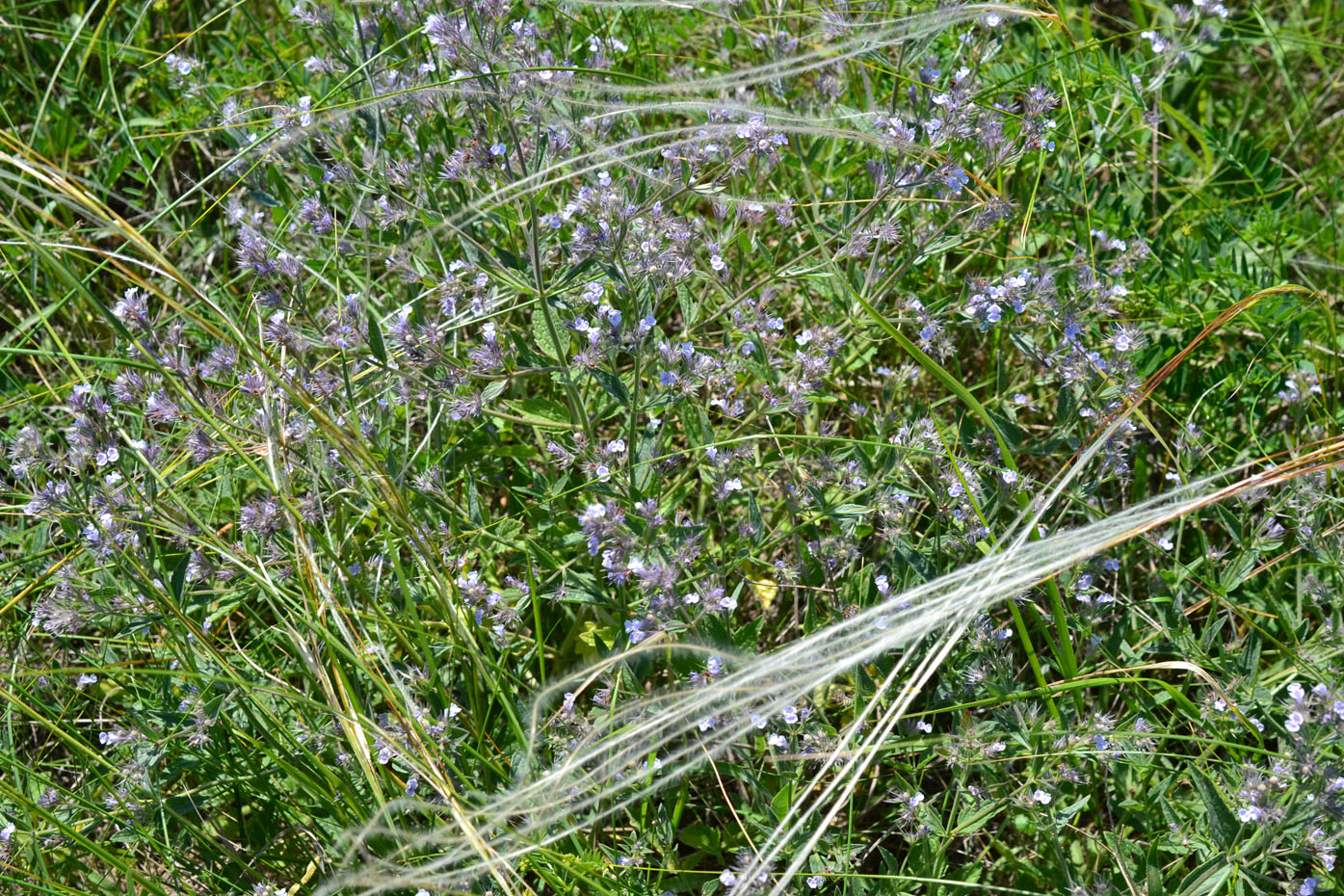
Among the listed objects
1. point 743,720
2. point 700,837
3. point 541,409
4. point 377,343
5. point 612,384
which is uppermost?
point 377,343

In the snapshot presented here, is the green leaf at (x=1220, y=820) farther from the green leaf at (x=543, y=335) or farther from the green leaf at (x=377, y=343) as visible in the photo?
the green leaf at (x=377, y=343)

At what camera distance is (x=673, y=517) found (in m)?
2.78

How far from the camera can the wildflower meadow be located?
2346mm

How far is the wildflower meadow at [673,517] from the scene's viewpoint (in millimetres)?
2346

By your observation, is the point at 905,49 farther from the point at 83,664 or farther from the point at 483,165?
the point at 83,664

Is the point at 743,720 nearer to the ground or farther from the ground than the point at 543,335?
nearer to the ground

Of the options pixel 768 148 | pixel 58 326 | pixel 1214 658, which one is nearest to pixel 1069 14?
pixel 768 148

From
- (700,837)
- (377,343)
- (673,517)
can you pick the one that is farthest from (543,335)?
(700,837)

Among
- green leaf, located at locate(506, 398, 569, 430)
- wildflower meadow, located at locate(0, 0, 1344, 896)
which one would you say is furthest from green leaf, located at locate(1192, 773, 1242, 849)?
green leaf, located at locate(506, 398, 569, 430)

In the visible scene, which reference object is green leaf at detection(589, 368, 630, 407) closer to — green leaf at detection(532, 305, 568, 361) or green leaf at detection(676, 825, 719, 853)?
green leaf at detection(532, 305, 568, 361)

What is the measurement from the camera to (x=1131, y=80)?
325cm

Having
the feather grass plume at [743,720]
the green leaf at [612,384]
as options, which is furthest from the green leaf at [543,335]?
the feather grass plume at [743,720]

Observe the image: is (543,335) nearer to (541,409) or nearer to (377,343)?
(541,409)

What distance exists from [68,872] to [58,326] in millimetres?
1797
